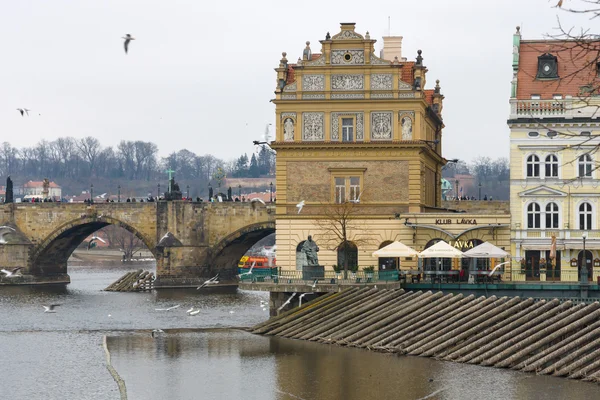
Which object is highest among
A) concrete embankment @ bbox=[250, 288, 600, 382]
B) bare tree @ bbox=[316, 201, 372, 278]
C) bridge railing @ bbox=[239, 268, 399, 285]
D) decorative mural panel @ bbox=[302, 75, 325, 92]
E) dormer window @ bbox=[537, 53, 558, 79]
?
dormer window @ bbox=[537, 53, 558, 79]

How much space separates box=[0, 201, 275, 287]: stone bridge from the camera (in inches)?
4535

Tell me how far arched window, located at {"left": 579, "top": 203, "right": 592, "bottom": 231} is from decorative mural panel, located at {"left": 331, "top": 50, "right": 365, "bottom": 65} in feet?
48.1

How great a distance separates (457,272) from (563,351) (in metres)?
18.1

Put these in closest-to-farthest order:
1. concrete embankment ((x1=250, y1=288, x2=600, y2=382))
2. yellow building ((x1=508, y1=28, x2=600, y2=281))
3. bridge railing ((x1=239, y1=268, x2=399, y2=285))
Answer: concrete embankment ((x1=250, y1=288, x2=600, y2=382))
bridge railing ((x1=239, y1=268, x2=399, y2=285))
yellow building ((x1=508, y1=28, x2=600, y2=281))

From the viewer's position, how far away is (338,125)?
74.2m

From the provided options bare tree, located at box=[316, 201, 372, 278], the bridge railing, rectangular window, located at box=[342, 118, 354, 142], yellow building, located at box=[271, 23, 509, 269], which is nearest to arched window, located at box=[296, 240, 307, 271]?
yellow building, located at box=[271, 23, 509, 269]

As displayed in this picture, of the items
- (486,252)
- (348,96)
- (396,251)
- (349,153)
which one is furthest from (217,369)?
(348,96)

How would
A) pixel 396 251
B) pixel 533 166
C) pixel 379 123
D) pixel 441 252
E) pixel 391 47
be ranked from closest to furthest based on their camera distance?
1. pixel 441 252
2. pixel 396 251
3. pixel 533 166
4. pixel 379 123
5. pixel 391 47

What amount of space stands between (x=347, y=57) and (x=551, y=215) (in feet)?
47.2

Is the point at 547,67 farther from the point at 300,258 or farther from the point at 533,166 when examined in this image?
the point at 300,258

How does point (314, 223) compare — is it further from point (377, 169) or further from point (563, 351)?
point (563, 351)

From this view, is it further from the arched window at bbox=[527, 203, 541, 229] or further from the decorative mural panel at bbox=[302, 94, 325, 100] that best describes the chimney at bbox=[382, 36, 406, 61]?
the arched window at bbox=[527, 203, 541, 229]

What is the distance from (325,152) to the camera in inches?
2931

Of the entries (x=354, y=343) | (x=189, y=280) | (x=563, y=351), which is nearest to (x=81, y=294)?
(x=189, y=280)
